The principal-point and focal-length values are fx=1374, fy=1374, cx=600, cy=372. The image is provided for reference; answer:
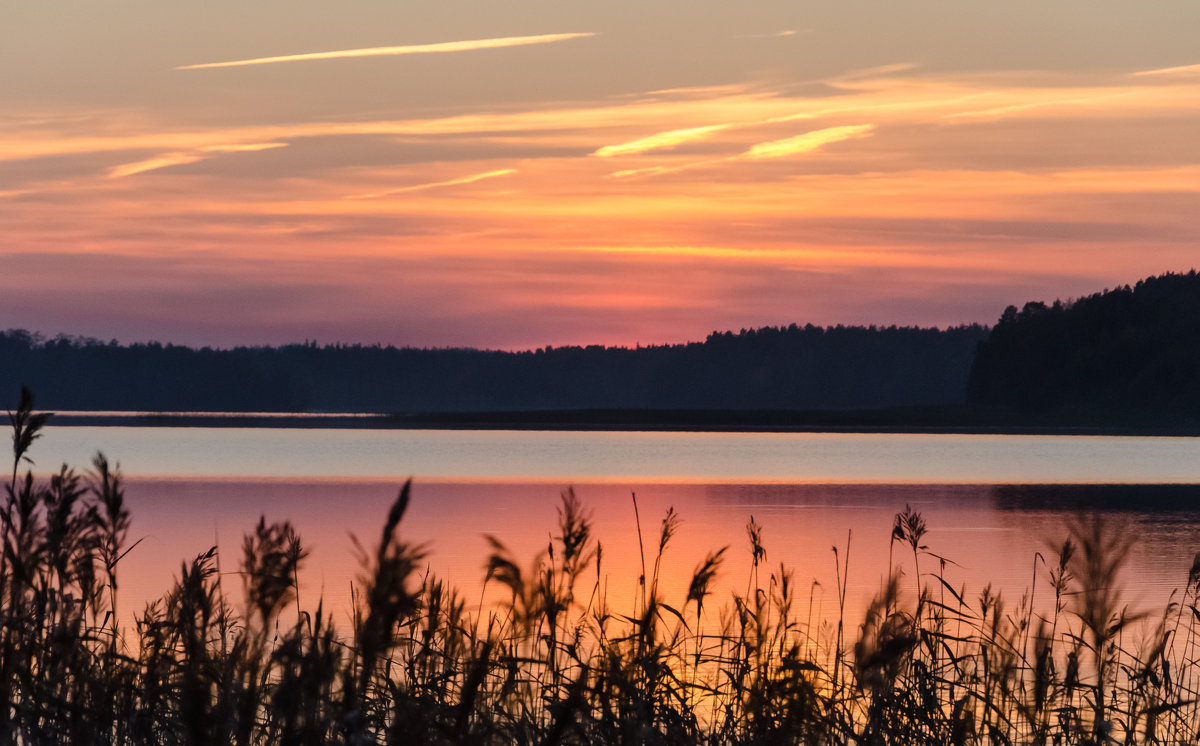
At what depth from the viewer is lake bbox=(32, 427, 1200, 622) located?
16.1 meters

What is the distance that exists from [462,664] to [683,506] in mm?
22262

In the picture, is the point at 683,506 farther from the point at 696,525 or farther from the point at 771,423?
the point at 771,423

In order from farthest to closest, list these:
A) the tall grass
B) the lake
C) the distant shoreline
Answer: the distant shoreline < the lake < the tall grass

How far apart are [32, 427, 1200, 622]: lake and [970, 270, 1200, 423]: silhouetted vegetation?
176 feet

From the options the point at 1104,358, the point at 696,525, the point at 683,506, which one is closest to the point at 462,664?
the point at 696,525

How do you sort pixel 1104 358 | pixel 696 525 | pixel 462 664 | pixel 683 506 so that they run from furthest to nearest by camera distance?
pixel 1104 358 < pixel 683 506 < pixel 696 525 < pixel 462 664

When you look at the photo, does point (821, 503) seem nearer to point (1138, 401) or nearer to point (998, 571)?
point (998, 571)

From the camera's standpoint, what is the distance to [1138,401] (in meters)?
112

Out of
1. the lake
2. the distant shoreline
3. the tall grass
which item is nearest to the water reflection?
the lake

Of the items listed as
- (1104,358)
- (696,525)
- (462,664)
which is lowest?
(696,525)

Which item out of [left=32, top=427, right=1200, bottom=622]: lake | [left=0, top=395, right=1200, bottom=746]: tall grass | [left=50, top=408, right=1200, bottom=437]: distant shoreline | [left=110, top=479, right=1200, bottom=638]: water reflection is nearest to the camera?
[left=0, top=395, right=1200, bottom=746]: tall grass

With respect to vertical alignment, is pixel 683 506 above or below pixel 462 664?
below

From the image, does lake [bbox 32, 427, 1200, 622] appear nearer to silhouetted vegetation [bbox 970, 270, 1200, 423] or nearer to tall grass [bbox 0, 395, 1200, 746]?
tall grass [bbox 0, 395, 1200, 746]

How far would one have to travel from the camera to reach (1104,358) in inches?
4528
